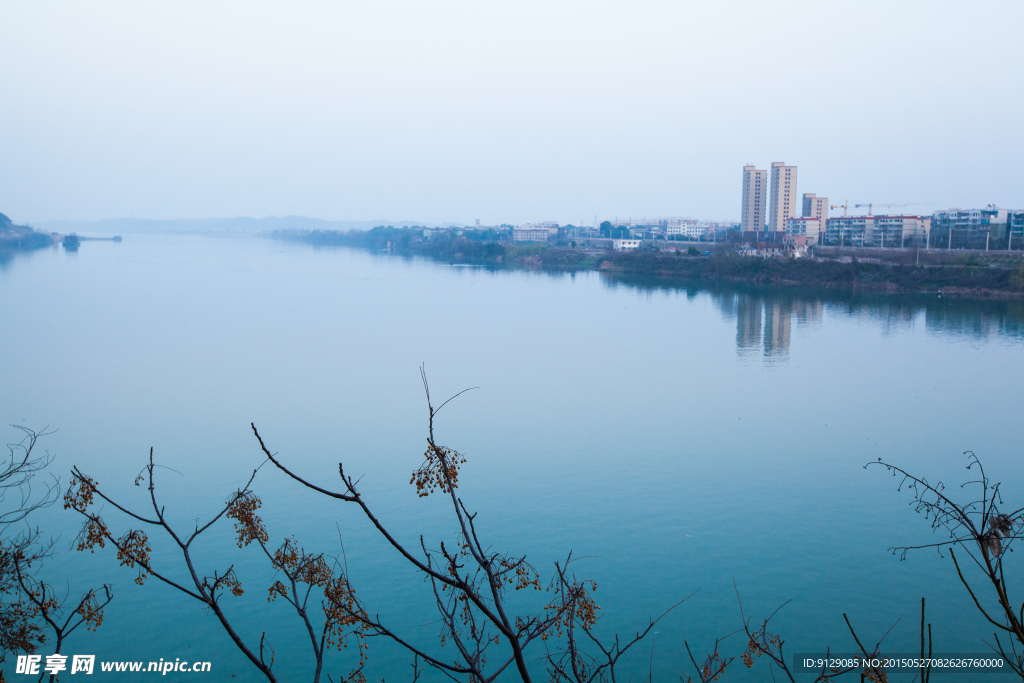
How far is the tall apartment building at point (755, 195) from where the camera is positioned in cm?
4912

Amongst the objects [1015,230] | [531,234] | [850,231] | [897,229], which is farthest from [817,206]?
[1015,230]

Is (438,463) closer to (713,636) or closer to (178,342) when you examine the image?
(713,636)

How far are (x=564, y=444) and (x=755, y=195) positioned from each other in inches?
1867

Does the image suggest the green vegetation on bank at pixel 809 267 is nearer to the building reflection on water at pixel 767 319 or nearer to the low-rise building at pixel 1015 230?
the building reflection on water at pixel 767 319

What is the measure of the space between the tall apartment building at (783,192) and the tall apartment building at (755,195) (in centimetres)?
94

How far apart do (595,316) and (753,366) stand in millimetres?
5002

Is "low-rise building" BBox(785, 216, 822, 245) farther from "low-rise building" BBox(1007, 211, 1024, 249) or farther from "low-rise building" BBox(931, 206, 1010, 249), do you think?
"low-rise building" BBox(1007, 211, 1024, 249)

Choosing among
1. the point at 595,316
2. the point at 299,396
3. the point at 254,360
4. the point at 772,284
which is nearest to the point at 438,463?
the point at 299,396

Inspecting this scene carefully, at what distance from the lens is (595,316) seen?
46.0 ft

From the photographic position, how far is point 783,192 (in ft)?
A: 157

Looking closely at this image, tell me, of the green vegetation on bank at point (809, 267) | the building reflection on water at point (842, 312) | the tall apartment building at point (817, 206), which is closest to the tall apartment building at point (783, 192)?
the tall apartment building at point (817, 206)

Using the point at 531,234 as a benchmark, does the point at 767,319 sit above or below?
below

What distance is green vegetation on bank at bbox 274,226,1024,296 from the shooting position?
17.7 metres

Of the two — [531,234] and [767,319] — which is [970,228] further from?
[531,234]
